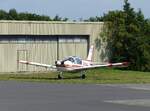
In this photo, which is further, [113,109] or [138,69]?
[138,69]

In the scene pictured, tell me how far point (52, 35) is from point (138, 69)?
10824mm

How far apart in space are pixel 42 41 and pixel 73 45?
13.0 feet

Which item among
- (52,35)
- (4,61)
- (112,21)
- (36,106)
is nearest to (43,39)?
→ (52,35)

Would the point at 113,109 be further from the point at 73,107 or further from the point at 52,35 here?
the point at 52,35

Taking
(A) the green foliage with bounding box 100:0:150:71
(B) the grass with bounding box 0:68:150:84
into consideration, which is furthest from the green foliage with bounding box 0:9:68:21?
(B) the grass with bounding box 0:68:150:84

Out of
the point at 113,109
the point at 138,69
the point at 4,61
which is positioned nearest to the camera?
the point at 113,109

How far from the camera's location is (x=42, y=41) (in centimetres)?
6694

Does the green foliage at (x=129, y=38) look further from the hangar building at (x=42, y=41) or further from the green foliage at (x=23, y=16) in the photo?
the green foliage at (x=23, y=16)

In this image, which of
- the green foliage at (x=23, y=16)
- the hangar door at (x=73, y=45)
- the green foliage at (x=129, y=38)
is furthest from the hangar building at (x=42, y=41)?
the green foliage at (x=23, y=16)

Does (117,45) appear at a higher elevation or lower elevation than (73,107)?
higher

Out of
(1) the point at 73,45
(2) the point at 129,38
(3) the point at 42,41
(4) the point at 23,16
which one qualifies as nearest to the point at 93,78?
(3) the point at 42,41

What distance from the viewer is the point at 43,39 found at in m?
67.1

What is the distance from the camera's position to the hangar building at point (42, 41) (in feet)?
212

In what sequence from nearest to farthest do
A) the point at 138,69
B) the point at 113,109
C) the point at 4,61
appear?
the point at 113,109 → the point at 4,61 → the point at 138,69
